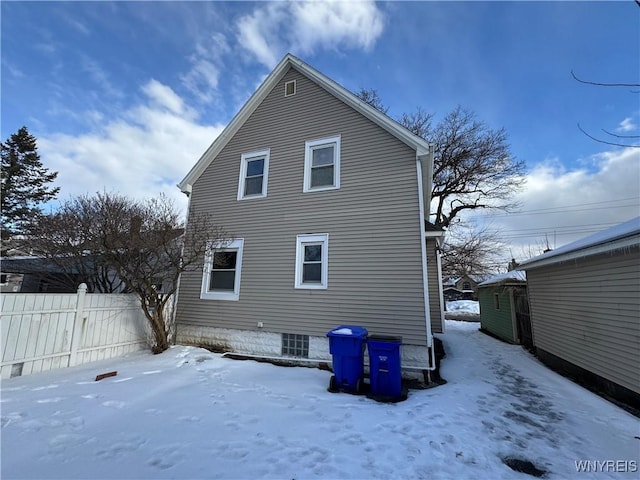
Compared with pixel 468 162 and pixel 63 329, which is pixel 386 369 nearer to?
pixel 63 329

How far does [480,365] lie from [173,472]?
7.35 m

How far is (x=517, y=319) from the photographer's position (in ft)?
34.4

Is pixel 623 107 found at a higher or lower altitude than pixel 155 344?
higher

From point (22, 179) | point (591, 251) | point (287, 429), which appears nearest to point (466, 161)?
point (591, 251)

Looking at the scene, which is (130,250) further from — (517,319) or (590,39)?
(517,319)

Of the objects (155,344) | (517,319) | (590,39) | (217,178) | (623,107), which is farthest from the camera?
(517,319)

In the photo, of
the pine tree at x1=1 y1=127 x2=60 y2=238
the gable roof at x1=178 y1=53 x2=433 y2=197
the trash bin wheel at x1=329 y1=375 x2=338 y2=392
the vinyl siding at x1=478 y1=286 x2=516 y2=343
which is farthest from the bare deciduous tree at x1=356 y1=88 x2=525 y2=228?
the pine tree at x1=1 y1=127 x2=60 y2=238

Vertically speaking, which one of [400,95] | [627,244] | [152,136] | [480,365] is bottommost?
[480,365]

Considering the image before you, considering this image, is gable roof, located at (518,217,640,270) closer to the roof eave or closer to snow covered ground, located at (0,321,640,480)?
the roof eave

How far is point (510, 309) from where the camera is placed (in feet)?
35.3

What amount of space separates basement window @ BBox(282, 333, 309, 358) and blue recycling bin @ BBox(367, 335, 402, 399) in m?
2.37

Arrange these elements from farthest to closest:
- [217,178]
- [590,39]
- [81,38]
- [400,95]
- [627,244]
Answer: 1. [400,95]
2. [217,178]
3. [81,38]
4. [627,244]
5. [590,39]

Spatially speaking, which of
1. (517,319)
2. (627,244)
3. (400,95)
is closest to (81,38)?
(400,95)

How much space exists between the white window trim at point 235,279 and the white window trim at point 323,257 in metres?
1.89
